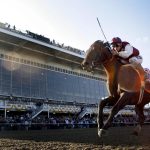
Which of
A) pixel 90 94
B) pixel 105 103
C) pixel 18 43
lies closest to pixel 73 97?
pixel 90 94

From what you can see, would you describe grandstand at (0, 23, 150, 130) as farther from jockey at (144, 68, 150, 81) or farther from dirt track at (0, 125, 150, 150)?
jockey at (144, 68, 150, 81)

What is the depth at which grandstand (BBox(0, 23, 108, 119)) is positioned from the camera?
169ft

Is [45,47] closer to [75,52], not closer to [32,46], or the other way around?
[32,46]

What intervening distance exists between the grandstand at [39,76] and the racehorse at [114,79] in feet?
129

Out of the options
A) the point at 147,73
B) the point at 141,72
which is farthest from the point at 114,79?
the point at 147,73

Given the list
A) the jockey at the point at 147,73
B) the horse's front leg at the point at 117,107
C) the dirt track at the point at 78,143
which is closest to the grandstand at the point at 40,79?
the dirt track at the point at 78,143

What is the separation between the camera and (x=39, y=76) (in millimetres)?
60375

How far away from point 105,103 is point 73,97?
5852 centimetres

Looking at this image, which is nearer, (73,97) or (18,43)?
(18,43)

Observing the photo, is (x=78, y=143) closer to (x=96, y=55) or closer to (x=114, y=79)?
(x=114, y=79)

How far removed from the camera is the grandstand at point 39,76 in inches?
2034

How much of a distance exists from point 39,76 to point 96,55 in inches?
2061

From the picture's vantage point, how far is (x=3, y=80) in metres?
52.2

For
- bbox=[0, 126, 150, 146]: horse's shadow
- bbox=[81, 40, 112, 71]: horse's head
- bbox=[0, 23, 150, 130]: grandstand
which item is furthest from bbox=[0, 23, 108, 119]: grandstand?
bbox=[81, 40, 112, 71]: horse's head
